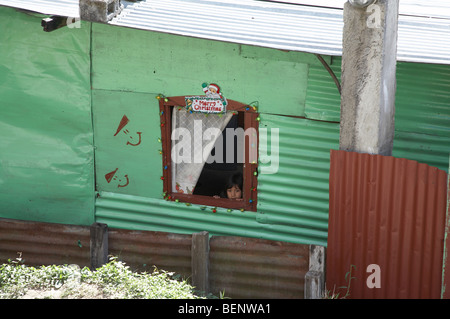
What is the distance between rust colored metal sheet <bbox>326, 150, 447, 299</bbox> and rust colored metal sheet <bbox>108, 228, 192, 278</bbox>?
1.78 m

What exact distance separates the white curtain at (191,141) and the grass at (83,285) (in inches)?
80.2

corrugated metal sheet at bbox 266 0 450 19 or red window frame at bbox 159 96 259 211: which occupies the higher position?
corrugated metal sheet at bbox 266 0 450 19

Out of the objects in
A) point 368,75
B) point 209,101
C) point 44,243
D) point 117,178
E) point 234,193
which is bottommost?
point 44,243

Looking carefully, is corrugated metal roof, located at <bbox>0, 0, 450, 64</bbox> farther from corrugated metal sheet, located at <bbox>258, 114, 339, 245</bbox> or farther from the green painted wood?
corrugated metal sheet, located at <bbox>258, 114, 339, 245</bbox>

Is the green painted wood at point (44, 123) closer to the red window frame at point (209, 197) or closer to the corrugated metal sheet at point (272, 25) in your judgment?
the red window frame at point (209, 197)

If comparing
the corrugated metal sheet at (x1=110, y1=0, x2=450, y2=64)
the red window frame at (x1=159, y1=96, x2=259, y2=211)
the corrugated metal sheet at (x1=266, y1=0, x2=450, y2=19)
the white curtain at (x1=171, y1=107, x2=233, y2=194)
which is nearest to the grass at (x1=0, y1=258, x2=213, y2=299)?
the red window frame at (x1=159, y1=96, x2=259, y2=211)

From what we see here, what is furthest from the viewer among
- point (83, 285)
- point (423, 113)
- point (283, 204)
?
point (283, 204)

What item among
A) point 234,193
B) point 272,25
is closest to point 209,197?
point 234,193

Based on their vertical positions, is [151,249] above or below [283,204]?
below

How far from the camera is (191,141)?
894 centimetres

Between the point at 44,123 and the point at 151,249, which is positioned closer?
the point at 151,249

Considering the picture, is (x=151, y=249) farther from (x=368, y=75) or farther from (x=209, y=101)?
(x=368, y=75)

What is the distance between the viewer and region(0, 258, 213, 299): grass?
670 cm

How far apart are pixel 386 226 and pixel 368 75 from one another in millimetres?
1499
